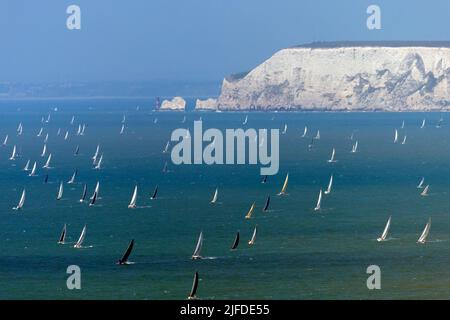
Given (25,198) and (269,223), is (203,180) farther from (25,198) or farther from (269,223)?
(269,223)

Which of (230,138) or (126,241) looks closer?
(126,241)

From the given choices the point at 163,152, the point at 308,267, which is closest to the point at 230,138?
the point at 163,152

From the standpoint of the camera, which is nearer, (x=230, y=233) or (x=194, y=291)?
(x=194, y=291)

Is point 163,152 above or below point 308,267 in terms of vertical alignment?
above

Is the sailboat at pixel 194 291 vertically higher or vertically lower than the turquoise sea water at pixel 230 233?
lower

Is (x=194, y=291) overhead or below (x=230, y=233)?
below

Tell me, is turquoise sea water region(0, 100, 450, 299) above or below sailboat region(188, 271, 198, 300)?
above

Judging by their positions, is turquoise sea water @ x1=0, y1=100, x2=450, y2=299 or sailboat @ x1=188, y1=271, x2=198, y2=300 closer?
sailboat @ x1=188, y1=271, x2=198, y2=300

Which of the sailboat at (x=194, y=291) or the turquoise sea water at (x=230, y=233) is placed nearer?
the sailboat at (x=194, y=291)
